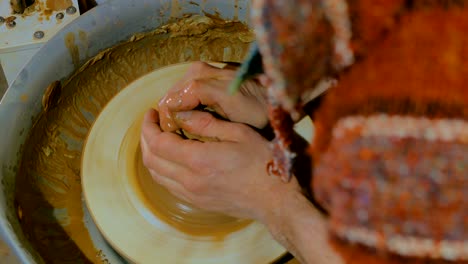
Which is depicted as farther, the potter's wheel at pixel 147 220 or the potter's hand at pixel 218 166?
the potter's wheel at pixel 147 220

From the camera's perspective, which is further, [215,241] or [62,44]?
[62,44]

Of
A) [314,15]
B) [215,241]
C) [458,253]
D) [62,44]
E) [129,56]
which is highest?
[314,15]

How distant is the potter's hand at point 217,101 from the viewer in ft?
4.01

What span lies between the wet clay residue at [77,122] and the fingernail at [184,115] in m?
0.45

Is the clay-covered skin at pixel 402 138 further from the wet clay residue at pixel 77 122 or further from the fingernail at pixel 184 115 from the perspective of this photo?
the wet clay residue at pixel 77 122

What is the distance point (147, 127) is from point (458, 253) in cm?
79

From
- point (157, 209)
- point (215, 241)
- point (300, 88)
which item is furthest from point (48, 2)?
point (300, 88)

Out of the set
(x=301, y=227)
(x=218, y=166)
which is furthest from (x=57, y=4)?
(x=301, y=227)

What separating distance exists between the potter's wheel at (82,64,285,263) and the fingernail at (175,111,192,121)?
208 millimetres

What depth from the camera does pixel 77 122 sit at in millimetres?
1604

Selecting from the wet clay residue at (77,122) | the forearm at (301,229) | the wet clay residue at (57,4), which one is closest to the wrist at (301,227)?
the forearm at (301,229)

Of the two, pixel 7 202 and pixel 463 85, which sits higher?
pixel 463 85

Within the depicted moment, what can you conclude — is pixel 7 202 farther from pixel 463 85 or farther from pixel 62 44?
pixel 463 85

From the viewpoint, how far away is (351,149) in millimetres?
629
